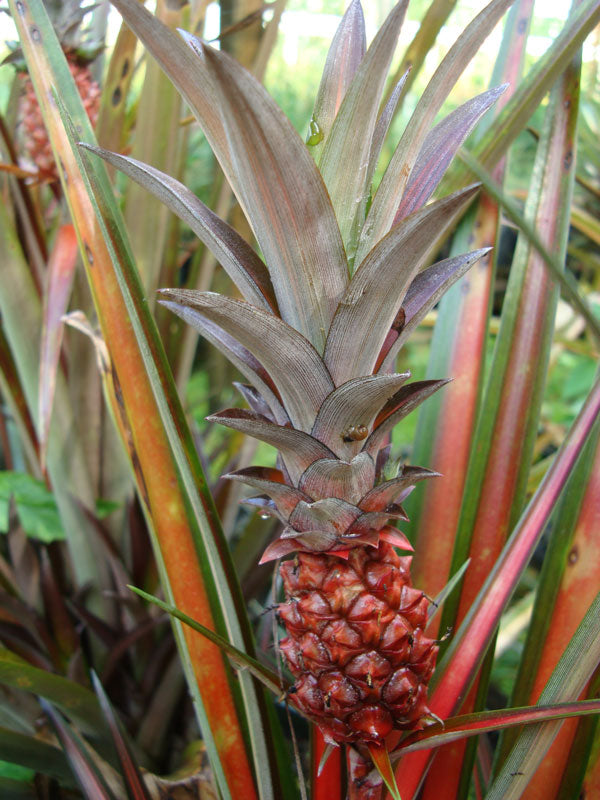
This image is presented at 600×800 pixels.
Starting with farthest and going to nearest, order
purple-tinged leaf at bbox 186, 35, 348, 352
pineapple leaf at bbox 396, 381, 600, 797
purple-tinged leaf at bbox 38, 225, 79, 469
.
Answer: purple-tinged leaf at bbox 38, 225, 79, 469
pineapple leaf at bbox 396, 381, 600, 797
purple-tinged leaf at bbox 186, 35, 348, 352

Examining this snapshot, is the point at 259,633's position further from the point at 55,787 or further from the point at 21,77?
the point at 21,77

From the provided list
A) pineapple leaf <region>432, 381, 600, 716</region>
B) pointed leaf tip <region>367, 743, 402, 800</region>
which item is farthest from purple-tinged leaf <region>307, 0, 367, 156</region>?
pointed leaf tip <region>367, 743, 402, 800</region>

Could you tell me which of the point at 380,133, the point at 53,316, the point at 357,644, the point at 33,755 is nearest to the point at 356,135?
the point at 380,133

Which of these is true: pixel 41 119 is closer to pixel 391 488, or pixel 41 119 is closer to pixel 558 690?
pixel 391 488

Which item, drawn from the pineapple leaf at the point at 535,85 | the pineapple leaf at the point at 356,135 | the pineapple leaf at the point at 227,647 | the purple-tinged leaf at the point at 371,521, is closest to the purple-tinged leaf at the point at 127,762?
the pineapple leaf at the point at 227,647

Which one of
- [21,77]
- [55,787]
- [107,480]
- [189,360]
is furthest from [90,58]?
[55,787]

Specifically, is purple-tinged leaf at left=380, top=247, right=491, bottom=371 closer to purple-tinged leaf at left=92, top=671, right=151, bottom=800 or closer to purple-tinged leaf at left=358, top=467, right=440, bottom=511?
purple-tinged leaf at left=358, top=467, right=440, bottom=511
